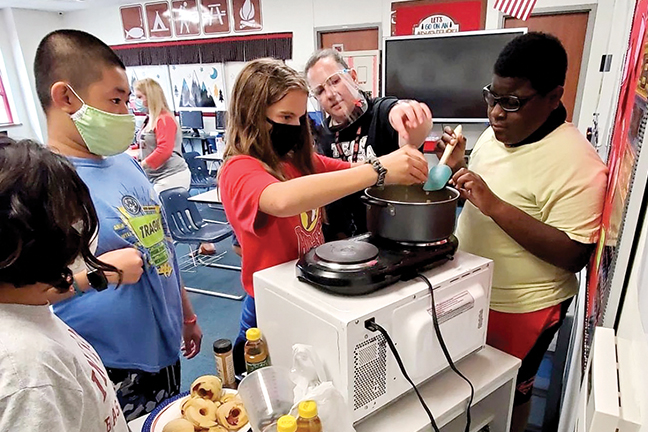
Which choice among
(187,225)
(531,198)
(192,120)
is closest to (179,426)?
(531,198)

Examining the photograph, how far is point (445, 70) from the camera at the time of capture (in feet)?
15.3

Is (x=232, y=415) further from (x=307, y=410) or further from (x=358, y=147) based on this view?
(x=358, y=147)

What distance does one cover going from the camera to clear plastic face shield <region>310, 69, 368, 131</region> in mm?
1517

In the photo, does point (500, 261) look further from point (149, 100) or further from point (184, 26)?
point (184, 26)

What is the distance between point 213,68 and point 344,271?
19.4 feet

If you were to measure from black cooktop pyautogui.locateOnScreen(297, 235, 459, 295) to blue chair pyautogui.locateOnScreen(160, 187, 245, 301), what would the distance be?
2.18 meters

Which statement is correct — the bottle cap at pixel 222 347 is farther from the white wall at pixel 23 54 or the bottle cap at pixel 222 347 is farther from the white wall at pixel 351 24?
the white wall at pixel 23 54

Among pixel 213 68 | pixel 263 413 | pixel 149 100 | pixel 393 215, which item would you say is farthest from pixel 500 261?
pixel 213 68

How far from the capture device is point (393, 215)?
3.18 ft

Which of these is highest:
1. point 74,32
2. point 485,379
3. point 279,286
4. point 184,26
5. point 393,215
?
point 184,26

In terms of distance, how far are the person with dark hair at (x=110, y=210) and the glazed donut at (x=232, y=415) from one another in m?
0.36

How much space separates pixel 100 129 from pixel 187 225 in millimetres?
2232

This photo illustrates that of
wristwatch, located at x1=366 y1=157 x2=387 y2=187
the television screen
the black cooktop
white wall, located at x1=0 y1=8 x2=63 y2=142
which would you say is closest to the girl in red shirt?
wristwatch, located at x1=366 y1=157 x2=387 y2=187

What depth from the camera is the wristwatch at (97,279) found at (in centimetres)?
87
